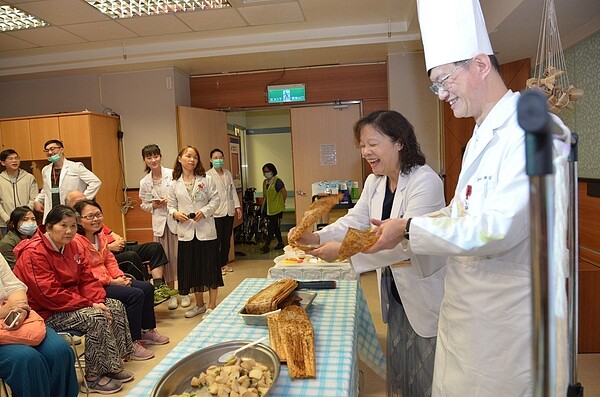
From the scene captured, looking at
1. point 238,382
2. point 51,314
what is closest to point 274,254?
point 51,314

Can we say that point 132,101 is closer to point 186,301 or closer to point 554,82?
point 186,301

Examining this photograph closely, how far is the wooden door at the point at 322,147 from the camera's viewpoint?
5.89 m

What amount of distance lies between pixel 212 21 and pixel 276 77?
64.0 inches

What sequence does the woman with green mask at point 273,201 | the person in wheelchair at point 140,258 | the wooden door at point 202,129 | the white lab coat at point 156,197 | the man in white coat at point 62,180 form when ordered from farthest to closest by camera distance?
1. the woman with green mask at point 273,201
2. the wooden door at point 202,129
3. the man in white coat at point 62,180
4. the white lab coat at point 156,197
5. the person in wheelchair at point 140,258

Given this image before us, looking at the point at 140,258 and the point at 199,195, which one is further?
the point at 140,258

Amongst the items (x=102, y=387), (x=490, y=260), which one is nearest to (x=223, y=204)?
(x=102, y=387)

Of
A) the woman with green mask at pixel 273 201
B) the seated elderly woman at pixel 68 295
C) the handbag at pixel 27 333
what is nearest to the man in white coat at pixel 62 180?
the seated elderly woman at pixel 68 295

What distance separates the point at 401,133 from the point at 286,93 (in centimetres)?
432

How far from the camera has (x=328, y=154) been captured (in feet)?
19.6

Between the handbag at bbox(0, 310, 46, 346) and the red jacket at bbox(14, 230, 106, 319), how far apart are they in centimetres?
29

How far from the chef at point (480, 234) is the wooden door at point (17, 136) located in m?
5.43

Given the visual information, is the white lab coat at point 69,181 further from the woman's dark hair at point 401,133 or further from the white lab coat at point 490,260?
the white lab coat at point 490,260

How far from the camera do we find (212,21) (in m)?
4.43

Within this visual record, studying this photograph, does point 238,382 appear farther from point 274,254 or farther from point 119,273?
point 274,254
